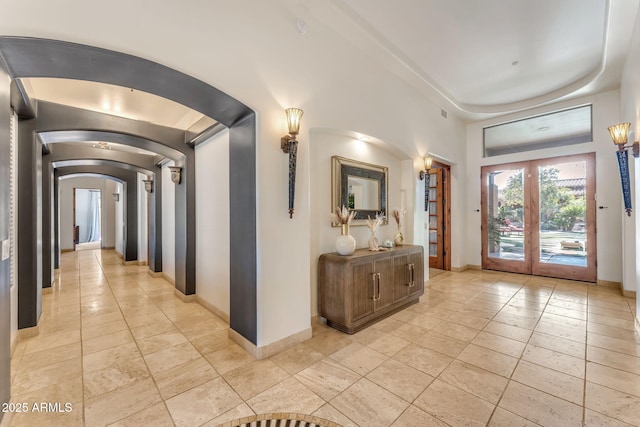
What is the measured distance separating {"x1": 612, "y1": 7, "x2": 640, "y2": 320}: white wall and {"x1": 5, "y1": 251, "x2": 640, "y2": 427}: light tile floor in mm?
749

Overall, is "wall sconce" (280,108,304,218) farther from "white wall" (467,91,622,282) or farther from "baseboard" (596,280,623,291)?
"baseboard" (596,280,623,291)

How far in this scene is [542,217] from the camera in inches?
213

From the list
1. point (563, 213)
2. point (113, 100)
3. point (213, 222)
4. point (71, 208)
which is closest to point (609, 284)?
point (563, 213)

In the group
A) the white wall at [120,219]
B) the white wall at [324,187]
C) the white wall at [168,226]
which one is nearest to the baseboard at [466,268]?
the white wall at [324,187]

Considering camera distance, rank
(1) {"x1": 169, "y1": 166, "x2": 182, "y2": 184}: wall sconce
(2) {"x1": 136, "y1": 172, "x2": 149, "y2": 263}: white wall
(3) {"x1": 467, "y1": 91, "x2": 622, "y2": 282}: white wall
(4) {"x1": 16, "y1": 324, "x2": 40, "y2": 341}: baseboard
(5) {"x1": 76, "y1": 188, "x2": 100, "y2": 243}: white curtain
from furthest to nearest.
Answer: (5) {"x1": 76, "y1": 188, "x2": 100, "y2": 243}: white curtain, (2) {"x1": 136, "y1": 172, "x2": 149, "y2": 263}: white wall, (3) {"x1": 467, "y1": 91, "x2": 622, "y2": 282}: white wall, (1) {"x1": 169, "y1": 166, "x2": 182, "y2": 184}: wall sconce, (4) {"x1": 16, "y1": 324, "x2": 40, "y2": 341}: baseboard

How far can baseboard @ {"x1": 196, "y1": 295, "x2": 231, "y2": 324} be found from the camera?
3.46 metres

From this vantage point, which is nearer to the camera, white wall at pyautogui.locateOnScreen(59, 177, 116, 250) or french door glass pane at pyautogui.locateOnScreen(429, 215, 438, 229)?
french door glass pane at pyautogui.locateOnScreen(429, 215, 438, 229)

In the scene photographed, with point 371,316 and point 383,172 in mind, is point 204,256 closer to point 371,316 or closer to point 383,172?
point 371,316

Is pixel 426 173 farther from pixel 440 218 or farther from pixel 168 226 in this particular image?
pixel 168 226

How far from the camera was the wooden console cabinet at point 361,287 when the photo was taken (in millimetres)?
2957

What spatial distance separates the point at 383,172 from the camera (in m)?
4.29

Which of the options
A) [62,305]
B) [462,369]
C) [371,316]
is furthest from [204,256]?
[462,369]

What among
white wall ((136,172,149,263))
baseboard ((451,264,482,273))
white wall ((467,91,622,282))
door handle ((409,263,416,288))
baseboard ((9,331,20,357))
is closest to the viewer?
baseboard ((9,331,20,357))

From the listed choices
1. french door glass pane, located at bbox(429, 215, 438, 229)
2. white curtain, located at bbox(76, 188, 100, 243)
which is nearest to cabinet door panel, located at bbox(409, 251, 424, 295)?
french door glass pane, located at bbox(429, 215, 438, 229)
